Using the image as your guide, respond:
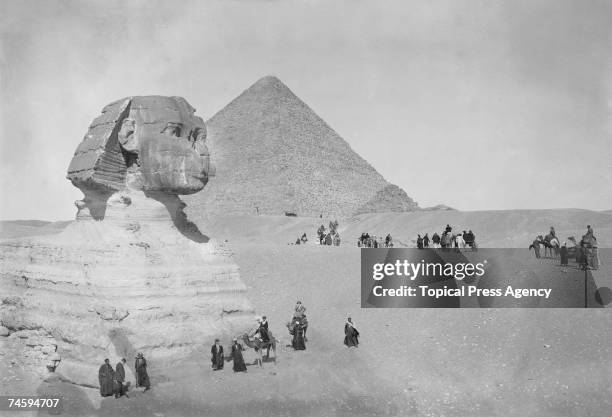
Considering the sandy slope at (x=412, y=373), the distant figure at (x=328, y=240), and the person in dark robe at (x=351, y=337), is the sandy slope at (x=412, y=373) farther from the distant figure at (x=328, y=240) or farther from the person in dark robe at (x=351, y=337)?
the distant figure at (x=328, y=240)

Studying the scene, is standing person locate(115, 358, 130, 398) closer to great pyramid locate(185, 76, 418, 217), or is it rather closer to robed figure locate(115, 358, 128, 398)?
robed figure locate(115, 358, 128, 398)

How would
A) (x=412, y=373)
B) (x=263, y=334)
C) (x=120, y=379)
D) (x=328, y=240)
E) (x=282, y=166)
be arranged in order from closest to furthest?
1. (x=120, y=379)
2. (x=412, y=373)
3. (x=263, y=334)
4. (x=328, y=240)
5. (x=282, y=166)

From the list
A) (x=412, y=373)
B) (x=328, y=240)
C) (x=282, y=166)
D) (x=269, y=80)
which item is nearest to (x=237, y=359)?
(x=412, y=373)

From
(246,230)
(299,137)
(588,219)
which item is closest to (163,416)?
(588,219)

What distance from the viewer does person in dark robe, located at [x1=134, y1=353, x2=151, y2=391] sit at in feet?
19.7

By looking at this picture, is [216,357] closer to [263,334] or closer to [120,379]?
[263,334]

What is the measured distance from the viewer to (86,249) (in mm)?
6816

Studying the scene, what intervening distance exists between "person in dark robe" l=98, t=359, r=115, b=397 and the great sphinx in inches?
10.8

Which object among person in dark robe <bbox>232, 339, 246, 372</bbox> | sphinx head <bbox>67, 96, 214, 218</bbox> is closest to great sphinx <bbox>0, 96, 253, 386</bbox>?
sphinx head <bbox>67, 96, 214, 218</bbox>

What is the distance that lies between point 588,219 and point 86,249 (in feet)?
92.9

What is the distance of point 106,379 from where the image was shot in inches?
234

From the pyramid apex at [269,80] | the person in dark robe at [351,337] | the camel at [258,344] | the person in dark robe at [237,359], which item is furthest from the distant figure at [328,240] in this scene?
the pyramid apex at [269,80]

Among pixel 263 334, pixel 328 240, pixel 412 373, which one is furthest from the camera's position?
pixel 328 240

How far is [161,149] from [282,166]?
5624 centimetres
